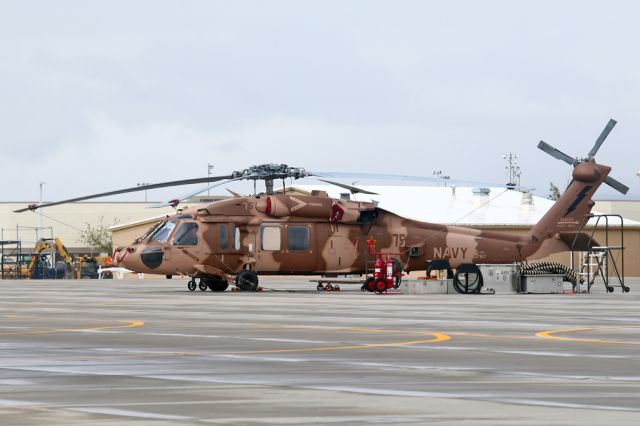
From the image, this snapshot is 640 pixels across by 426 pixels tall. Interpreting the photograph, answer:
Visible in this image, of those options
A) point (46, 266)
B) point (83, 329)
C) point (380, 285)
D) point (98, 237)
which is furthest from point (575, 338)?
point (98, 237)

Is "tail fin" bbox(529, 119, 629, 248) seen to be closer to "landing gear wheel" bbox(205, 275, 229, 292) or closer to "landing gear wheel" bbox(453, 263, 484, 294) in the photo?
"landing gear wheel" bbox(453, 263, 484, 294)

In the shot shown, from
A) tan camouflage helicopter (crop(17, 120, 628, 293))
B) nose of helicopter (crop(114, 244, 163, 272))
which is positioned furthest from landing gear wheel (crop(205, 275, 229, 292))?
nose of helicopter (crop(114, 244, 163, 272))

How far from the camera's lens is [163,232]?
1997 inches

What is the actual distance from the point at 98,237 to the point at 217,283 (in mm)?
120148

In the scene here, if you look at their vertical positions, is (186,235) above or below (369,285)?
above

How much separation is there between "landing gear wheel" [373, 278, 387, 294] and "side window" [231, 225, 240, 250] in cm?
555

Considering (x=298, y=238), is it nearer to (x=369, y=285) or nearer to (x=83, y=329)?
(x=369, y=285)

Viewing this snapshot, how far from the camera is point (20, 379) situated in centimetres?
1477

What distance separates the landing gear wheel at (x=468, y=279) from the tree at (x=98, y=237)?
12075 centimetres

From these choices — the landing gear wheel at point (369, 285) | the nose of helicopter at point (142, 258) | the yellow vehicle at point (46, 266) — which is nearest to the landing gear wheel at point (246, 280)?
the nose of helicopter at point (142, 258)

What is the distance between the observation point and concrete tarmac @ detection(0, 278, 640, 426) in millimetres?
11602

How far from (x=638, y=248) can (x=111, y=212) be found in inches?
3767

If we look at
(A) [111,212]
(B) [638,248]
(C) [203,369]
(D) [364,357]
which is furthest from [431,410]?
(A) [111,212]

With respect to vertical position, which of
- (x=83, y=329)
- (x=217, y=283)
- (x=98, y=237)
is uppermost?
(x=98, y=237)
